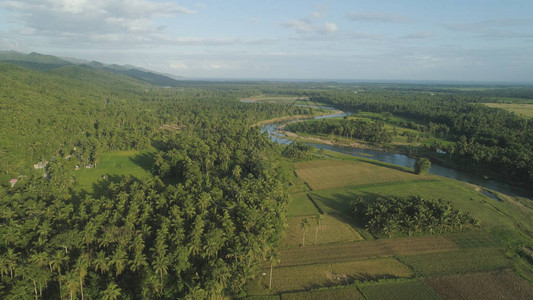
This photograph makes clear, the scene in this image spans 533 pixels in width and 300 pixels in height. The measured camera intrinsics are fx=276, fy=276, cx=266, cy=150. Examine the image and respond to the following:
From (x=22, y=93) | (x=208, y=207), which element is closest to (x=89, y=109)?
(x=22, y=93)

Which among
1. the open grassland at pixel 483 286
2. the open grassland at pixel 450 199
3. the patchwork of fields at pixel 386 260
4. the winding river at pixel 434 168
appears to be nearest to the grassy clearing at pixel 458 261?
the patchwork of fields at pixel 386 260

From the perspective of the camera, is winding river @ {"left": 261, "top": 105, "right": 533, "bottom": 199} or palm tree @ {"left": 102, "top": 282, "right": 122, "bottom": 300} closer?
palm tree @ {"left": 102, "top": 282, "right": 122, "bottom": 300}

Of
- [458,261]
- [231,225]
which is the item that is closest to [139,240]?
[231,225]

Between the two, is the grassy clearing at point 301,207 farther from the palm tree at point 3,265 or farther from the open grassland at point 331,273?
the palm tree at point 3,265

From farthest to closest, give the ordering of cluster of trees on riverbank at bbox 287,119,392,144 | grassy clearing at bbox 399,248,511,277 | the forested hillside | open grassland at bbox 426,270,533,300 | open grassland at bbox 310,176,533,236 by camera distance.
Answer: cluster of trees on riverbank at bbox 287,119,392,144 < open grassland at bbox 310,176,533,236 < grassy clearing at bbox 399,248,511,277 < open grassland at bbox 426,270,533,300 < the forested hillside

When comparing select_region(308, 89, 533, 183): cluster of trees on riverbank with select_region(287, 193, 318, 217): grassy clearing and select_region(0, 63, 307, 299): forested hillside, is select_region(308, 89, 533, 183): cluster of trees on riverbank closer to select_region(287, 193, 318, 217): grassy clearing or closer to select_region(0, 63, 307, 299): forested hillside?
select_region(287, 193, 318, 217): grassy clearing

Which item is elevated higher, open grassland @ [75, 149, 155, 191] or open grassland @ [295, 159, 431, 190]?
open grassland @ [295, 159, 431, 190]

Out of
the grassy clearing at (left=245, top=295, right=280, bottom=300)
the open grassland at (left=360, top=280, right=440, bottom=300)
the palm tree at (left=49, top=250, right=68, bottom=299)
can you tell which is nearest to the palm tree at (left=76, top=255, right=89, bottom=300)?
the palm tree at (left=49, top=250, right=68, bottom=299)
